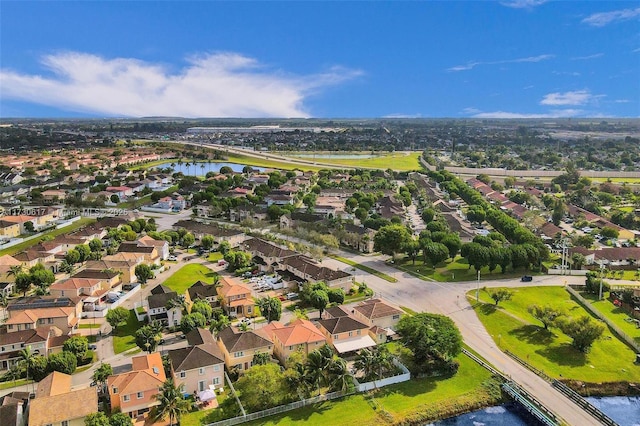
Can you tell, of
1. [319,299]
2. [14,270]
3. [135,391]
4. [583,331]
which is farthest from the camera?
[14,270]

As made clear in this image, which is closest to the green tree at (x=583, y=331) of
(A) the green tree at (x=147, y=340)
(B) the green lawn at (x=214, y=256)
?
(A) the green tree at (x=147, y=340)

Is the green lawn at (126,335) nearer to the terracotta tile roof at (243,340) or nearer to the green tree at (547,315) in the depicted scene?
the terracotta tile roof at (243,340)

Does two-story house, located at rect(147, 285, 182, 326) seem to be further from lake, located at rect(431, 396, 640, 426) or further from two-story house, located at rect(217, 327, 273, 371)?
lake, located at rect(431, 396, 640, 426)

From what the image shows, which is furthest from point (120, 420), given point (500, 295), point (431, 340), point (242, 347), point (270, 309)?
point (500, 295)

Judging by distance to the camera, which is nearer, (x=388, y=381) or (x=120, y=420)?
(x=120, y=420)

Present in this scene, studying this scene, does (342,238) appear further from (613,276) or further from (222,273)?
(613,276)

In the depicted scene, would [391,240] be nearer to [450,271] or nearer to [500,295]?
[450,271]
